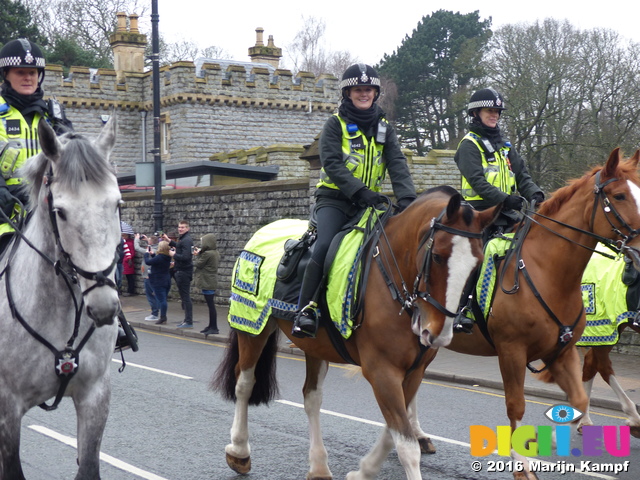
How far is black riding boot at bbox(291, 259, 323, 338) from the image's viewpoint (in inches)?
235

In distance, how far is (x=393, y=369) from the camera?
5320 mm

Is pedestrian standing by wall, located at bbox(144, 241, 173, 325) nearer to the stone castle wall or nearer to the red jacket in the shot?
the red jacket

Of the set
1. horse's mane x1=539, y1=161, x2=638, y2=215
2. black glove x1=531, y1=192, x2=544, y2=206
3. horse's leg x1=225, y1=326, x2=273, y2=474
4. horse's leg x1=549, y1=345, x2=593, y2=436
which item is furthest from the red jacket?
horse's leg x1=549, y1=345, x2=593, y2=436

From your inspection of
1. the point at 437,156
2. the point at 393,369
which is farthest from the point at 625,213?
the point at 437,156

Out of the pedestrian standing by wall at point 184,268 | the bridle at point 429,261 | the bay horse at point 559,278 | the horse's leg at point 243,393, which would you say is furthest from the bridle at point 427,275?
the pedestrian standing by wall at point 184,268

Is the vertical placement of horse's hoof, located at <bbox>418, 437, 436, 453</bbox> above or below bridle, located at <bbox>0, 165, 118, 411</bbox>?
below

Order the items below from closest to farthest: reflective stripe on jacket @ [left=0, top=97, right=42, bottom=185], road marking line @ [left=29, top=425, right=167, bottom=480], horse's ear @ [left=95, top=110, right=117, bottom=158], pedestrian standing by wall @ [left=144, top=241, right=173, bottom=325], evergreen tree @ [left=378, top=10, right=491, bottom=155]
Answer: horse's ear @ [left=95, top=110, right=117, bottom=158]
reflective stripe on jacket @ [left=0, top=97, right=42, bottom=185]
road marking line @ [left=29, top=425, right=167, bottom=480]
pedestrian standing by wall @ [left=144, top=241, right=173, bottom=325]
evergreen tree @ [left=378, top=10, right=491, bottom=155]

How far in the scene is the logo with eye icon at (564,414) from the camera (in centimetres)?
616

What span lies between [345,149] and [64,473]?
3365 mm

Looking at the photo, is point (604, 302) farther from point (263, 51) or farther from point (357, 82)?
point (263, 51)

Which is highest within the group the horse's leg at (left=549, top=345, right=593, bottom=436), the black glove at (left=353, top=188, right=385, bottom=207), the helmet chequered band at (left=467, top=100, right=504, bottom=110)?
the helmet chequered band at (left=467, top=100, right=504, bottom=110)

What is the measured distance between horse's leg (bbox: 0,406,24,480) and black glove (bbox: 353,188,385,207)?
2767 millimetres

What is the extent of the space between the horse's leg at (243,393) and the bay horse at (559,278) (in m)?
1.92

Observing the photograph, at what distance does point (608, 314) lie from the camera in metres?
8.07
